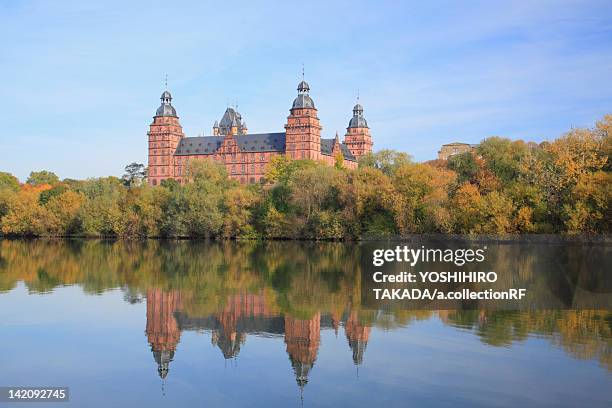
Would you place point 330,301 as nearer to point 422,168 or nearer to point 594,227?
point 594,227

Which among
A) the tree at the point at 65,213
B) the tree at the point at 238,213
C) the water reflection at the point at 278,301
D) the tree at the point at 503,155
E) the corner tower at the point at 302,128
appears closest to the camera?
the water reflection at the point at 278,301

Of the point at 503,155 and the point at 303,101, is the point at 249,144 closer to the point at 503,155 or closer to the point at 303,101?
the point at 303,101

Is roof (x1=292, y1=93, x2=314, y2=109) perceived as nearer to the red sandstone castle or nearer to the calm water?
the red sandstone castle

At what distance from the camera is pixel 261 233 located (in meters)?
63.3

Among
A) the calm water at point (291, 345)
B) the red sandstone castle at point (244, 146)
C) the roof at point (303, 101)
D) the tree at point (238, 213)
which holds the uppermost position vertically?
the roof at point (303, 101)

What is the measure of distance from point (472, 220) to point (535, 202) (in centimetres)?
436

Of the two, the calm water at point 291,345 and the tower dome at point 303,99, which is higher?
the tower dome at point 303,99

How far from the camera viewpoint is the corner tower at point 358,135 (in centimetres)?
12375

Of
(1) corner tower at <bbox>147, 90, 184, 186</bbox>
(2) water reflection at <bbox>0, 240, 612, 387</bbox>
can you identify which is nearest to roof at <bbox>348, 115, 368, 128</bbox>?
(1) corner tower at <bbox>147, 90, 184, 186</bbox>

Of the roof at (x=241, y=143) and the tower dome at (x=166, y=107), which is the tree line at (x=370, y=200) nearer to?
the roof at (x=241, y=143)

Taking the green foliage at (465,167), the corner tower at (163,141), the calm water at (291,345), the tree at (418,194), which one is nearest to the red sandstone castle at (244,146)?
the corner tower at (163,141)

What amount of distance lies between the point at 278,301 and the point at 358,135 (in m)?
104

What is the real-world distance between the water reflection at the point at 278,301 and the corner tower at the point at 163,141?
72.3 meters

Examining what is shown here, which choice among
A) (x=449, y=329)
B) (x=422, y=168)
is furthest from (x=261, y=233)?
(x=449, y=329)
